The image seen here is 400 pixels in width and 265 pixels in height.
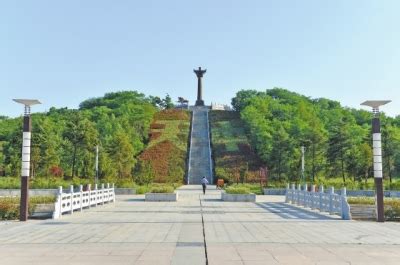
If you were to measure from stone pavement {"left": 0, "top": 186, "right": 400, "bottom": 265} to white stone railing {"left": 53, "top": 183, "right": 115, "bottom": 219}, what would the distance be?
4.46ft

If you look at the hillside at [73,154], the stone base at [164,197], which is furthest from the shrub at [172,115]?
the stone base at [164,197]

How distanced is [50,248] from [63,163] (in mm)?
36001

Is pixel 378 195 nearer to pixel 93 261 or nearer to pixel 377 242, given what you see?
pixel 377 242

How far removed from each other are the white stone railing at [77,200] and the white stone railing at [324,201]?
9.26 meters

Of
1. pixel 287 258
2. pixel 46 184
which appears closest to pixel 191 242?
pixel 287 258

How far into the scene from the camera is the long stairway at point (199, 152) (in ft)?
157

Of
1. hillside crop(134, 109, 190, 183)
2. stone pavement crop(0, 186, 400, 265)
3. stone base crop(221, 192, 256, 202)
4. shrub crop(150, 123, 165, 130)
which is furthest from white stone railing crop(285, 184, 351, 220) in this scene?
shrub crop(150, 123, 165, 130)

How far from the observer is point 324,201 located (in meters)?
17.1

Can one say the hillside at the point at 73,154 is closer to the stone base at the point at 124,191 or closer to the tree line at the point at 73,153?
the tree line at the point at 73,153

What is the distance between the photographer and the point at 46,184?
3167 cm

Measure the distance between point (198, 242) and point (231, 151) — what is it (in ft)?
150

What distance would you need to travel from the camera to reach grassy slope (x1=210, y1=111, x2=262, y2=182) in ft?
152

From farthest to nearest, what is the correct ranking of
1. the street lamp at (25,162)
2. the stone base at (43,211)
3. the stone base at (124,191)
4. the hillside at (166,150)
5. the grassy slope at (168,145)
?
the grassy slope at (168,145)
the hillside at (166,150)
the stone base at (124,191)
the stone base at (43,211)
the street lamp at (25,162)

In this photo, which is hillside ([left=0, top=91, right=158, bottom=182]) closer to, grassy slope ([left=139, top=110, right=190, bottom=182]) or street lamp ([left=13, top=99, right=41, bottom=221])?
grassy slope ([left=139, top=110, right=190, bottom=182])
